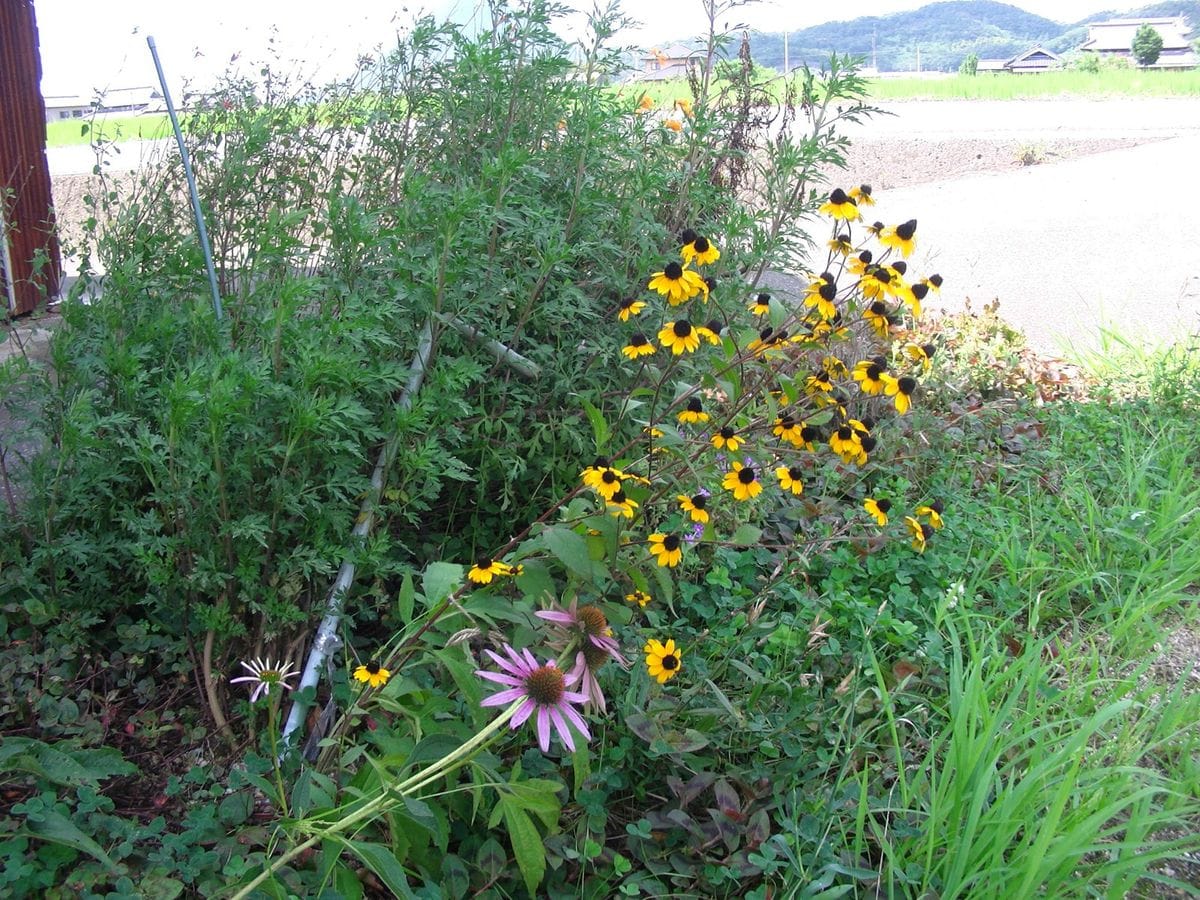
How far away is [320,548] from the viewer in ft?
7.80

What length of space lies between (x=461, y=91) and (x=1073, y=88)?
23243mm

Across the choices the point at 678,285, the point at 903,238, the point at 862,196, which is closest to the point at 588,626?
the point at 678,285

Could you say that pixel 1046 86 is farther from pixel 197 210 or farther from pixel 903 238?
pixel 197 210

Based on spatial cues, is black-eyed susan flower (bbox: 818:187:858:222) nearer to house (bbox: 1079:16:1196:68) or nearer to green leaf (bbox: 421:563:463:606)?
green leaf (bbox: 421:563:463:606)

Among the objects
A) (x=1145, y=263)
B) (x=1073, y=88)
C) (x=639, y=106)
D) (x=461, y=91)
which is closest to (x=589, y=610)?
(x=461, y=91)

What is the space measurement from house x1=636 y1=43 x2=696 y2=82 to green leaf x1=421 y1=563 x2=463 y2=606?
99.4 inches

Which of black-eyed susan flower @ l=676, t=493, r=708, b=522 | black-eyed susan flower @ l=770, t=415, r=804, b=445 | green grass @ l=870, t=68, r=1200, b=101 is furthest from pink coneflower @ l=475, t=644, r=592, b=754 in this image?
green grass @ l=870, t=68, r=1200, b=101

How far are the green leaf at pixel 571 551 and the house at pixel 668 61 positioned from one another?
8.24ft

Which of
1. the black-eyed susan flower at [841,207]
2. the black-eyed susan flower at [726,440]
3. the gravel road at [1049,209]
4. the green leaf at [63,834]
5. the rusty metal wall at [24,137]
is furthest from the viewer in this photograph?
the gravel road at [1049,209]

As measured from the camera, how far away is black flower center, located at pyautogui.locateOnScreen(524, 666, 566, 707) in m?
1.74

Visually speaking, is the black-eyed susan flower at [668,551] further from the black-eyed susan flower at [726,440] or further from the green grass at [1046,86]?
the green grass at [1046,86]

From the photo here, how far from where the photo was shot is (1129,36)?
177 feet

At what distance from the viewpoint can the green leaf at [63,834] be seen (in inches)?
70.6

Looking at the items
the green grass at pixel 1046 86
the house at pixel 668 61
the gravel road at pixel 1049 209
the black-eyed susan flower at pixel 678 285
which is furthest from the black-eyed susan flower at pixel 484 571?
the green grass at pixel 1046 86
